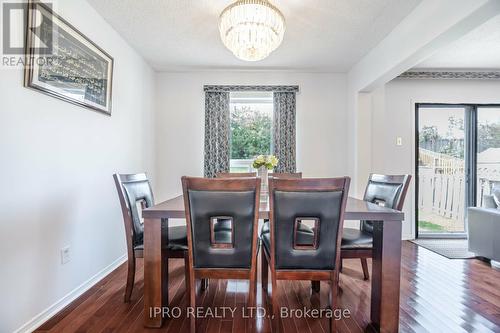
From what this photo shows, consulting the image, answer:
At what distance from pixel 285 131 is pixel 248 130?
591 millimetres

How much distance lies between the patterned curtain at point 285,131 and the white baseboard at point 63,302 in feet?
8.14

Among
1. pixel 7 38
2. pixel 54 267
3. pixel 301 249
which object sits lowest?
pixel 54 267

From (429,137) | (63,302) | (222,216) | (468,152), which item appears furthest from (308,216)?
(468,152)

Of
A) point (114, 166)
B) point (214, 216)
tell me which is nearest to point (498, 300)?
point (214, 216)

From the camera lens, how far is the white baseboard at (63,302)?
1.70m

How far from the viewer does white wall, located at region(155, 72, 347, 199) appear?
13.3 ft

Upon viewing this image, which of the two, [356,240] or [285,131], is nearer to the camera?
[356,240]

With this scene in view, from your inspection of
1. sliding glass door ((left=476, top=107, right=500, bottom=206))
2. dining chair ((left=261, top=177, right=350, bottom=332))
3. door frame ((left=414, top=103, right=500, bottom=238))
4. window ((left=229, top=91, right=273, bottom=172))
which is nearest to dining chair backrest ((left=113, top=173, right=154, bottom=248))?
dining chair ((left=261, top=177, right=350, bottom=332))

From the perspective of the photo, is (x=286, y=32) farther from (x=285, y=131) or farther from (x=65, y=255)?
(x=65, y=255)

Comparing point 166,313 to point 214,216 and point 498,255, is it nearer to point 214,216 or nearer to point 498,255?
point 214,216

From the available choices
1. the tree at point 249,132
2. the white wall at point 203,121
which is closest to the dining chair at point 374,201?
the white wall at point 203,121

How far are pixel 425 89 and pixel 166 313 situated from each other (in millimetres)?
4434

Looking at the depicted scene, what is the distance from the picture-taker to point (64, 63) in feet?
6.54

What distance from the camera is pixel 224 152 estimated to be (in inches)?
156
